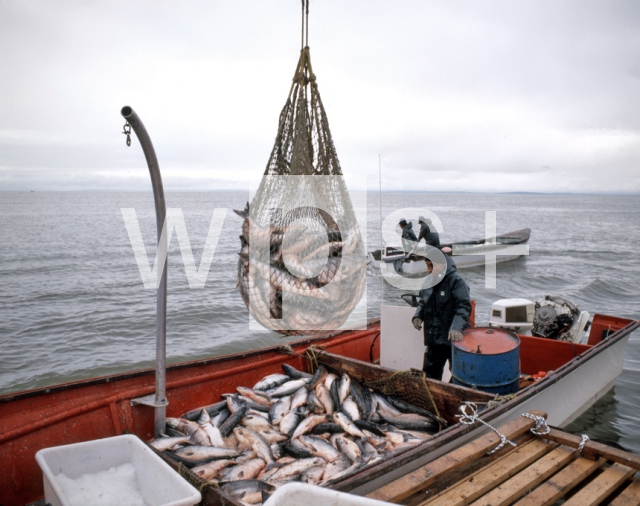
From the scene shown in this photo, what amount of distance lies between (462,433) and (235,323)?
1088 cm

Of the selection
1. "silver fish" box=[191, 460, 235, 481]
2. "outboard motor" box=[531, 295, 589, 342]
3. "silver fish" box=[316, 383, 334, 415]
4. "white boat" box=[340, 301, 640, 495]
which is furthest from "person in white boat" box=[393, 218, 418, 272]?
"silver fish" box=[191, 460, 235, 481]

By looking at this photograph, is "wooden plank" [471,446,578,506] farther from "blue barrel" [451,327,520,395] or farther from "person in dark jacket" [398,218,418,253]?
"person in dark jacket" [398,218,418,253]

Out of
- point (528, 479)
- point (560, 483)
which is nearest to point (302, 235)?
point (528, 479)

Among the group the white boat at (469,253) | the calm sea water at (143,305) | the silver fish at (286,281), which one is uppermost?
the silver fish at (286,281)

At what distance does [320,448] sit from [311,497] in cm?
220

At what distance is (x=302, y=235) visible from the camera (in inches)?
169

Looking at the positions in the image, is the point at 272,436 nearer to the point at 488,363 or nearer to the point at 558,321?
the point at 488,363

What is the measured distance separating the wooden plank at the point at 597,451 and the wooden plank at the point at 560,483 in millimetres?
64

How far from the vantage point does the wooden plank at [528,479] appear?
331cm

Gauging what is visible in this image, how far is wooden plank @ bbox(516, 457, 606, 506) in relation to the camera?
3.34 m

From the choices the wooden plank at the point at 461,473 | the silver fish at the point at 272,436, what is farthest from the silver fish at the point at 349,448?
the wooden plank at the point at 461,473

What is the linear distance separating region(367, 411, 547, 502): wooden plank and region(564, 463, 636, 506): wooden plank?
2.16 ft

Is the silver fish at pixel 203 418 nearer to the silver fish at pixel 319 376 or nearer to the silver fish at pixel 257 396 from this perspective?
the silver fish at pixel 257 396

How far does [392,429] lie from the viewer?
4723 mm
